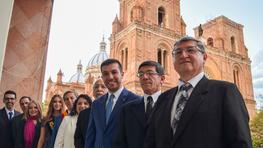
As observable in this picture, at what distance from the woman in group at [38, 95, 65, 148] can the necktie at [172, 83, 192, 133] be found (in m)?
2.39

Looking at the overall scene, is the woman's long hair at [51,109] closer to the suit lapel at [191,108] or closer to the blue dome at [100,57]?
the suit lapel at [191,108]

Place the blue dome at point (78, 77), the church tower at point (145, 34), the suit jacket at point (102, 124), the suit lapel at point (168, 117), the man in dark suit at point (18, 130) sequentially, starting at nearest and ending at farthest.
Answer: the suit lapel at point (168, 117) < the suit jacket at point (102, 124) < the man in dark suit at point (18, 130) < the church tower at point (145, 34) < the blue dome at point (78, 77)

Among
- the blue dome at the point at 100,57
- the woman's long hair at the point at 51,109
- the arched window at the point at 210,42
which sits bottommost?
the woman's long hair at the point at 51,109

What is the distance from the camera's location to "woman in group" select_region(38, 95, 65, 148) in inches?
156

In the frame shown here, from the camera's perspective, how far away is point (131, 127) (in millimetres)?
2607

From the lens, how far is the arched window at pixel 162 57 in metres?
25.6

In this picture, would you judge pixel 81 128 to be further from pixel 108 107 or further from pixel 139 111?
pixel 139 111


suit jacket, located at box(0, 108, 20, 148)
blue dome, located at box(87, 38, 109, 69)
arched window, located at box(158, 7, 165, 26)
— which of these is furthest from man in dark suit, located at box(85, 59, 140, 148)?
blue dome, located at box(87, 38, 109, 69)

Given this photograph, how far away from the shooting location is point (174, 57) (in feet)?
7.06

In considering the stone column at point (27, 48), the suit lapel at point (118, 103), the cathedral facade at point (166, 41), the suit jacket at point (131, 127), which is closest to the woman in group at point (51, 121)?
the stone column at point (27, 48)

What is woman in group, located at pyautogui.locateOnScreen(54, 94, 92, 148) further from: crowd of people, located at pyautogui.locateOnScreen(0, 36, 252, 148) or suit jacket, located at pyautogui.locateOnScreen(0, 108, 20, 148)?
suit jacket, located at pyautogui.locateOnScreen(0, 108, 20, 148)

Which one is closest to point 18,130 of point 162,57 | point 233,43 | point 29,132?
point 29,132

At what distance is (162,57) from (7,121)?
21.8 metres

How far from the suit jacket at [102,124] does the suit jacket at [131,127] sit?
0.42 feet
